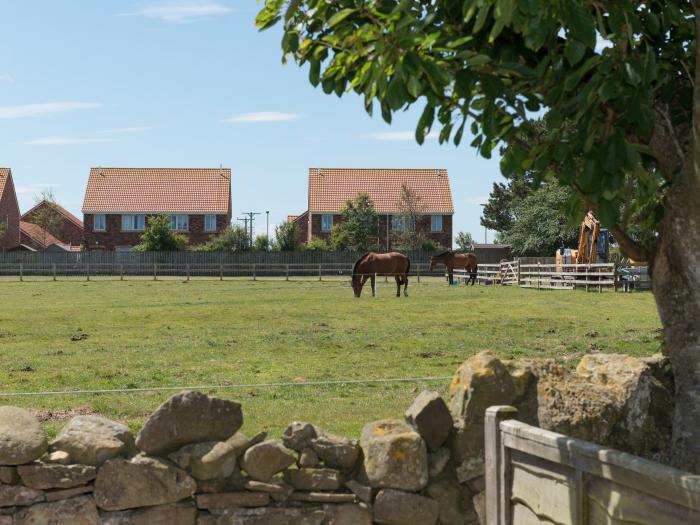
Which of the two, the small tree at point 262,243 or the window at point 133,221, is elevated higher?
the window at point 133,221

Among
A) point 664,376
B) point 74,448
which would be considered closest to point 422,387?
point 664,376

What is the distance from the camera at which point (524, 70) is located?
15.6ft

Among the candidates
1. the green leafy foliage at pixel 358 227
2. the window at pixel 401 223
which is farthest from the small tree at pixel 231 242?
the window at pixel 401 223

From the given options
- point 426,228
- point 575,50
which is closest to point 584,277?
point 575,50

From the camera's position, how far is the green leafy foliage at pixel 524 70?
14.3 feet

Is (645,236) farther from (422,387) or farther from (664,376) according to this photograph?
(422,387)

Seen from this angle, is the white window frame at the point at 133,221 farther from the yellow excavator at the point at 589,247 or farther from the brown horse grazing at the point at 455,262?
the yellow excavator at the point at 589,247

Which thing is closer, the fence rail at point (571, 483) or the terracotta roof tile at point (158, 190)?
the fence rail at point (571, 483)

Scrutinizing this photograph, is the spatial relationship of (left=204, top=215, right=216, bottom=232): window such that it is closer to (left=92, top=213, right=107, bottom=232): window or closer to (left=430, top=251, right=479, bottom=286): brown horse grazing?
(left=92, top=213, right=107, bottom=232): window

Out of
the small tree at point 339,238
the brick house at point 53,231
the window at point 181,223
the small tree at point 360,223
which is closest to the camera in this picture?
the small tree at point 339,238

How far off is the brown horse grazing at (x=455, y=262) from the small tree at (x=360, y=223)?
24472mm

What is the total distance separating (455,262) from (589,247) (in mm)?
8211

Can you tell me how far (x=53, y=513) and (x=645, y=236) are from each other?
460 centimetres

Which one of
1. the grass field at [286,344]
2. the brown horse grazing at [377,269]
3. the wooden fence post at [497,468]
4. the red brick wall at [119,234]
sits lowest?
the grass field at [286,344]
